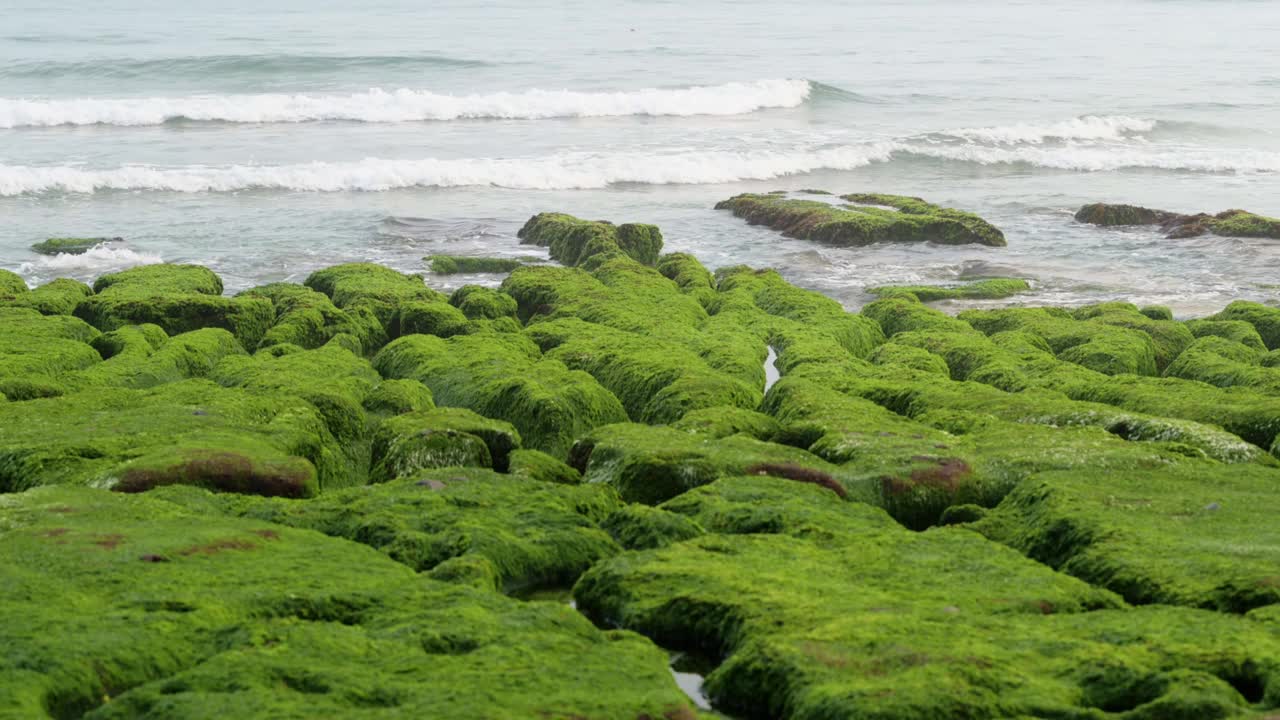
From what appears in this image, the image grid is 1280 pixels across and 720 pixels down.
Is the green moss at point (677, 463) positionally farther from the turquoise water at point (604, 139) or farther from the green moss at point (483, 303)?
the turquoise water at point (604, 139)

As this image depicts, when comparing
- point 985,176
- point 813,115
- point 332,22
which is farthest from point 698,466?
point 332,22

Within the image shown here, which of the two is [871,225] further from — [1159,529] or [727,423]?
[1159,529]

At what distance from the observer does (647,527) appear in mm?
7621

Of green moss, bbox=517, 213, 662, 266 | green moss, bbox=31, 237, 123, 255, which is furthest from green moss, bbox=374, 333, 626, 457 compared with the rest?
green moss, bbox=31, 237, 123, 255

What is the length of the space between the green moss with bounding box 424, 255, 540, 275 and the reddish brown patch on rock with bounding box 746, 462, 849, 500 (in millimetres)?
12563

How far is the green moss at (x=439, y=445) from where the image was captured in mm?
9328

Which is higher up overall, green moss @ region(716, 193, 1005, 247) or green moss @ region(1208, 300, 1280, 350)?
green moss @ region(1208, 300, 1280, 350)

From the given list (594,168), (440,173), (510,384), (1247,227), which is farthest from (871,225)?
(510,384)

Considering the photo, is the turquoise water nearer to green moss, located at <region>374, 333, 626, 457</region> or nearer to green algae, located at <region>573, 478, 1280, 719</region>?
green moss, located at <region>374, 333, 626, 457</region>

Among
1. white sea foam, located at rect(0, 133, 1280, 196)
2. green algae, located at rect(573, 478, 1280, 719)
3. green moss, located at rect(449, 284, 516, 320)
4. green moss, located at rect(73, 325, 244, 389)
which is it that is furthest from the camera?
white sea foam, located at rect(0, 133, 1280, 196)

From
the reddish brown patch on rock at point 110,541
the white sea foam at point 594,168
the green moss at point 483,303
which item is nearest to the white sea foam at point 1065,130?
the white sea foam at point 594,168

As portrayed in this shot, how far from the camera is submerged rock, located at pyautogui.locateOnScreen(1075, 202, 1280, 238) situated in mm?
24516

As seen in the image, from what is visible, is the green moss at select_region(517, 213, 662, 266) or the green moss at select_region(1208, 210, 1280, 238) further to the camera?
the green moss at select_region(1208, 210, 1280, 238)

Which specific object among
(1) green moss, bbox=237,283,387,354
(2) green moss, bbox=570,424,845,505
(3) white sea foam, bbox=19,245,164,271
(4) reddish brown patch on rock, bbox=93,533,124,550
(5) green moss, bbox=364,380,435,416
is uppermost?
(4) reddish brown patch on rock, bbox=93,533,124,550
